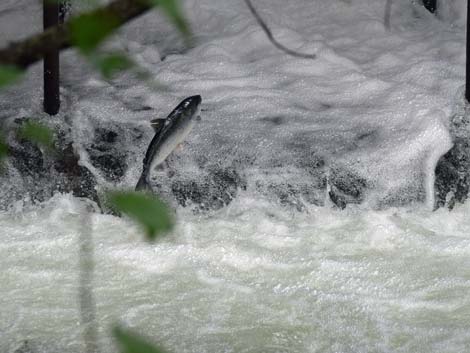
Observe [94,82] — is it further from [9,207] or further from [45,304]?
[45,304]

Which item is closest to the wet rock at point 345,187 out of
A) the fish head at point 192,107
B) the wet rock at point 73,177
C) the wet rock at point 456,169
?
the wet rock at point 456,169

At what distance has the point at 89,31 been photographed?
541mm

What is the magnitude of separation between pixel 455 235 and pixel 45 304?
189 centimetres

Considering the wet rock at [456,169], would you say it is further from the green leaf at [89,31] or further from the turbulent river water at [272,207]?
the green leaf at [89,31]

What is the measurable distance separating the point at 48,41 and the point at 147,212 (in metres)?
0.21

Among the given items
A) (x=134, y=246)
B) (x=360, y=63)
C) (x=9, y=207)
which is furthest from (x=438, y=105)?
(x=9, y=207)

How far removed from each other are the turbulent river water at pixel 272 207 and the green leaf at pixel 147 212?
2.67 m

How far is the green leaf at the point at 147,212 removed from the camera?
0.54m

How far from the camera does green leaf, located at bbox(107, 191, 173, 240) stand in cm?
54

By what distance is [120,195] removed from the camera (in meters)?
0.54

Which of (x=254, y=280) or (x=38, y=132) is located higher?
(x=38, y=132)

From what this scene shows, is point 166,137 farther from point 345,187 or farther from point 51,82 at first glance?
point 51,82

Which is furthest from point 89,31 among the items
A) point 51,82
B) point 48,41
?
point 51,82

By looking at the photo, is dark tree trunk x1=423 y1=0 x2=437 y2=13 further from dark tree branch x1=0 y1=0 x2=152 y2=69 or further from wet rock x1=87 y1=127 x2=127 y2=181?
dark tree branch x1=0 y1=0 x2=152 y2=69
